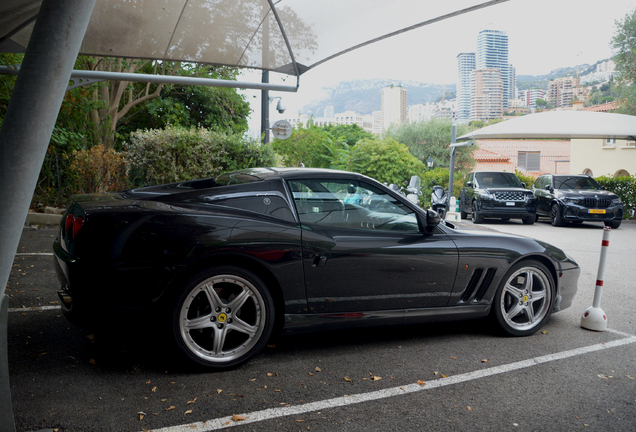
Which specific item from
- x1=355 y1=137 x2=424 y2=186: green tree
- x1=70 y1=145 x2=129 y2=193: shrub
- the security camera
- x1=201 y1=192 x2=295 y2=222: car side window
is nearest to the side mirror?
x1=201 y1=192 x2=295 y2=222: car side window

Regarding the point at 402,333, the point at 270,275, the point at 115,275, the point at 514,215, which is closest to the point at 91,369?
the point at 115,275

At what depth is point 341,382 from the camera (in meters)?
3.33

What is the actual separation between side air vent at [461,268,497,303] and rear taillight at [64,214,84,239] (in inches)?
118

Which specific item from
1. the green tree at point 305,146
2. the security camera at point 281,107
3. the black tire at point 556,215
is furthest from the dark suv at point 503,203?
the green tree at point 305,146

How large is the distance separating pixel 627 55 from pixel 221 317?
113 ft

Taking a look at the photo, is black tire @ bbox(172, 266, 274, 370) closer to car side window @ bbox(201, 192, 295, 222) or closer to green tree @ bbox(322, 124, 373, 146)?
car side window @ bbox(201, 192, 295, 222)

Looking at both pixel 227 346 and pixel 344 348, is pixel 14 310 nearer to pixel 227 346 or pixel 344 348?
pixel 227 346

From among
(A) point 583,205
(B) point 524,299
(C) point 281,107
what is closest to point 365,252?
(B) point 524,299

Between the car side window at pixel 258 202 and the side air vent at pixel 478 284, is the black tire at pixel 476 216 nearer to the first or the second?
the side air vent at pixel 478 284

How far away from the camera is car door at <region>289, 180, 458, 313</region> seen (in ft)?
11.9

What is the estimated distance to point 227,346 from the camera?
11.5 feet

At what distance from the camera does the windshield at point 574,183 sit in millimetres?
16812

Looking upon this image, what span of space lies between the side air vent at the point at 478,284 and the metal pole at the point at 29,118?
10.7ft

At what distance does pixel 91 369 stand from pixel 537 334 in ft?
12.3
